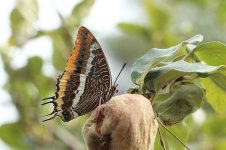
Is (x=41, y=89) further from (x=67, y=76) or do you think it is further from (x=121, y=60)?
(x=121, y=60)

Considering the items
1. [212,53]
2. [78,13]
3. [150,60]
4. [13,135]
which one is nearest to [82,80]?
[150,60]

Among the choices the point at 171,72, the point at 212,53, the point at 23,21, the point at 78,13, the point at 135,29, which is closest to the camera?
the point at 171,72

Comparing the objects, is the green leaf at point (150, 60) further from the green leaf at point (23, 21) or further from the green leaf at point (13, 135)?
the green leaf at point (13, 135)

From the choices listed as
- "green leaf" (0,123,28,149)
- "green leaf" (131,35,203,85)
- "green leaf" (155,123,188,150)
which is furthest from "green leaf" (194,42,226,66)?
"green leaf" (0,123,28,149)

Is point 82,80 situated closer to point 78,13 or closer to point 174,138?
point 174,138

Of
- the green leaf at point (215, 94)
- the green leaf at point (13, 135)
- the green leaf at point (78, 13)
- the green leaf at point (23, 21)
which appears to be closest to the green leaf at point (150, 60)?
the green leaf at point (215, 94)

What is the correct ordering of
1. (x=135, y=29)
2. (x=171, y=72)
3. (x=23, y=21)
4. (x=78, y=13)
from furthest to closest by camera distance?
1. (x=135, y=29)
2. (x=23, y=21)
3. (x=78, y=13)
4. (x=171, y=72)

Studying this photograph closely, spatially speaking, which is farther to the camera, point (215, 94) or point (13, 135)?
point (13, 135)
